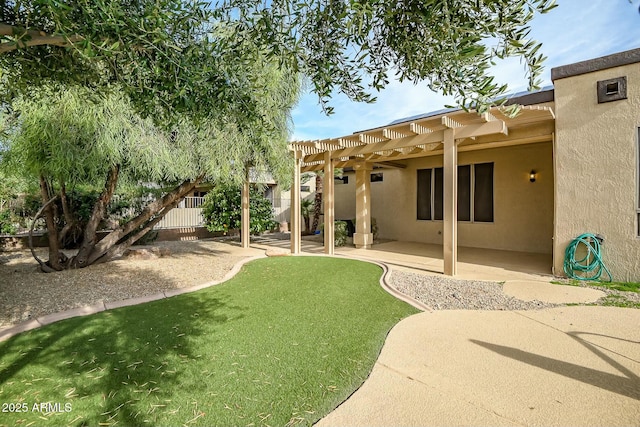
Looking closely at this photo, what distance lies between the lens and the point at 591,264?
7164 millimetres

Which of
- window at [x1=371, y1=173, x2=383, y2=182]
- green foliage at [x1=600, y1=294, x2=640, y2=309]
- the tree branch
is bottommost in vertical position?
green foliage at [x1=600, y1=294, x2=640, y2=309]

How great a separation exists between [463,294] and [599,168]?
4.38m

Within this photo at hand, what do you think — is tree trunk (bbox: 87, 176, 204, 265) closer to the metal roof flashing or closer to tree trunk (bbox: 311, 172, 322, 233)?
tree trunk (bbox: 311, 172, 322, 233)

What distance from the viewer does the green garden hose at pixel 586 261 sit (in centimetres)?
712

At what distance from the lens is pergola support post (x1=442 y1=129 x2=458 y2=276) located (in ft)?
25.4

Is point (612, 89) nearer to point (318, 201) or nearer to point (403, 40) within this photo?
point (403, 40)

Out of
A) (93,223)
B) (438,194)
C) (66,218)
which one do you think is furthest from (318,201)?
(66,218)

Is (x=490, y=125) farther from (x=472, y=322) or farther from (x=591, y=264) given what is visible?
(x=472, y=322)

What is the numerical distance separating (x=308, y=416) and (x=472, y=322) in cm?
317

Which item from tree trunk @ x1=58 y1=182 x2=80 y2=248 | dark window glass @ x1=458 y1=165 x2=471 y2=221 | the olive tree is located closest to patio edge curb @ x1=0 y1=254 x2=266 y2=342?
the olive tree

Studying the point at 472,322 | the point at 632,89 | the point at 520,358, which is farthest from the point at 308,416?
the point at 632,89

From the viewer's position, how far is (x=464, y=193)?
12.5 metres

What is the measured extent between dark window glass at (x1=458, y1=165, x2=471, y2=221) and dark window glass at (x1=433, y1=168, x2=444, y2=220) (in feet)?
2.48

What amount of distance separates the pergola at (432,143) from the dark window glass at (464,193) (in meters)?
2.46
